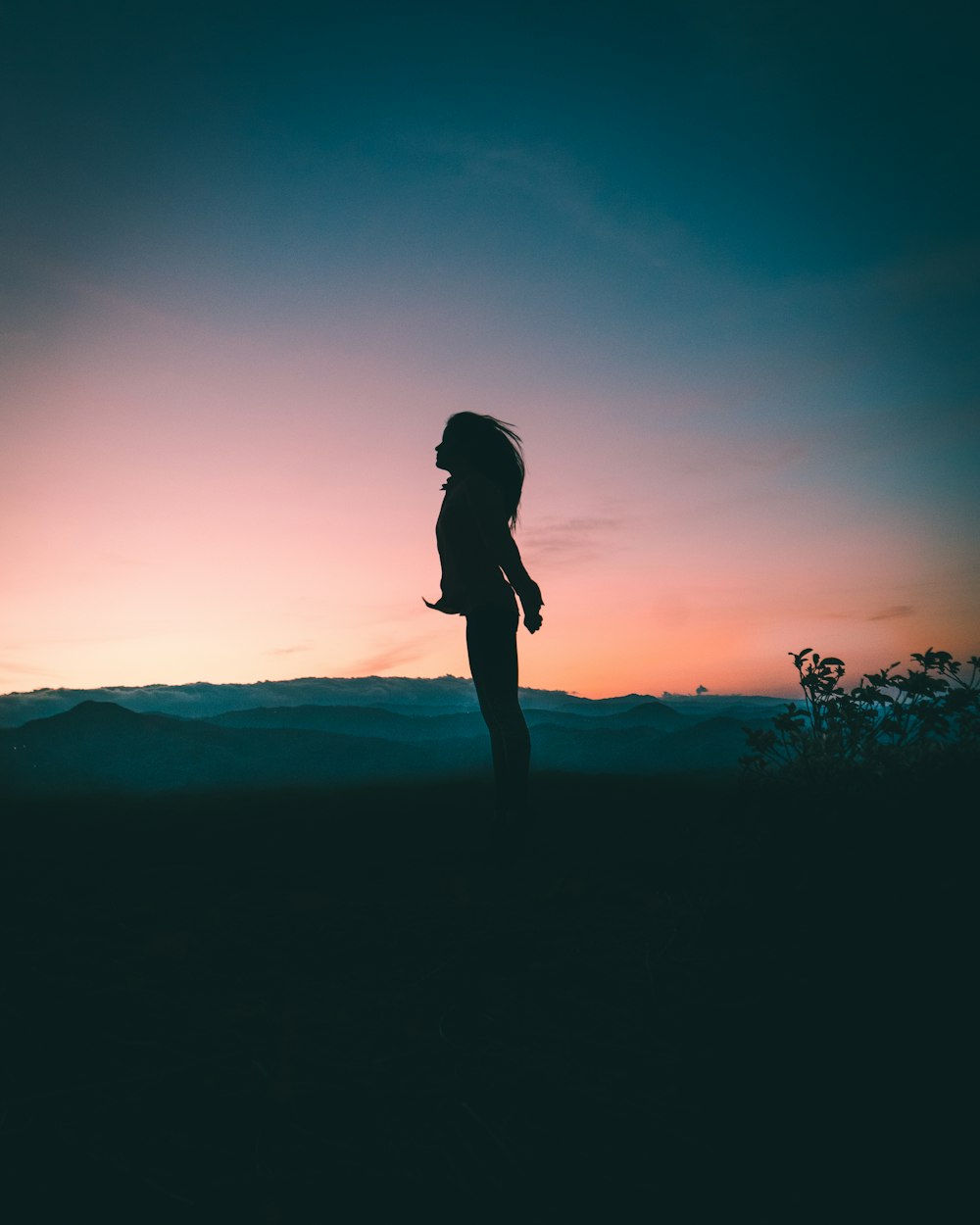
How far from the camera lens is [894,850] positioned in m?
3.15

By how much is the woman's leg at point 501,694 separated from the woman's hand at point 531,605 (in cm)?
8

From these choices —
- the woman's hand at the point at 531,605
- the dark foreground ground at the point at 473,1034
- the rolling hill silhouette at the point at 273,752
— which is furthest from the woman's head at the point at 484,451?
the rolling hill silhouette at the point at 273,752

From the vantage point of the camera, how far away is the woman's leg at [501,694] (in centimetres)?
377

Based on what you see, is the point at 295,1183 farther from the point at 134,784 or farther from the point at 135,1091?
the point at 134,784

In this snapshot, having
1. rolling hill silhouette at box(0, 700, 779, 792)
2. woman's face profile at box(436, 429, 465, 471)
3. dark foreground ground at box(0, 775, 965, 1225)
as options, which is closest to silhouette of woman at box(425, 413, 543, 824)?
woman's face profile at box(436, 429, 465, 471)

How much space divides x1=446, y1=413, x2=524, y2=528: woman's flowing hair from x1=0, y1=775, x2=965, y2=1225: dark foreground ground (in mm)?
2185

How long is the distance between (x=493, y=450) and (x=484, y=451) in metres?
0.06

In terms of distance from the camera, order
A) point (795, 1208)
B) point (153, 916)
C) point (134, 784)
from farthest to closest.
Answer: point (134, 784) < point (153, 916) < point (795, 1208)

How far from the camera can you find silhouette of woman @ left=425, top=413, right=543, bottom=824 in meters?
3.81

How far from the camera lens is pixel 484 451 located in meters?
4.25

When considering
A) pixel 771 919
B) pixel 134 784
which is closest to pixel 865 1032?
pixel 771 919

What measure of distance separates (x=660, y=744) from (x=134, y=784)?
31.6 ft

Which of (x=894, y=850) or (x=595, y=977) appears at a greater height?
(x=894, y=850)

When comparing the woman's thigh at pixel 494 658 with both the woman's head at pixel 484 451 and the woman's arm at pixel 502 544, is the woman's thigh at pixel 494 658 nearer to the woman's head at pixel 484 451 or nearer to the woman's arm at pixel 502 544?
the woman's arm at pixel 502 544
